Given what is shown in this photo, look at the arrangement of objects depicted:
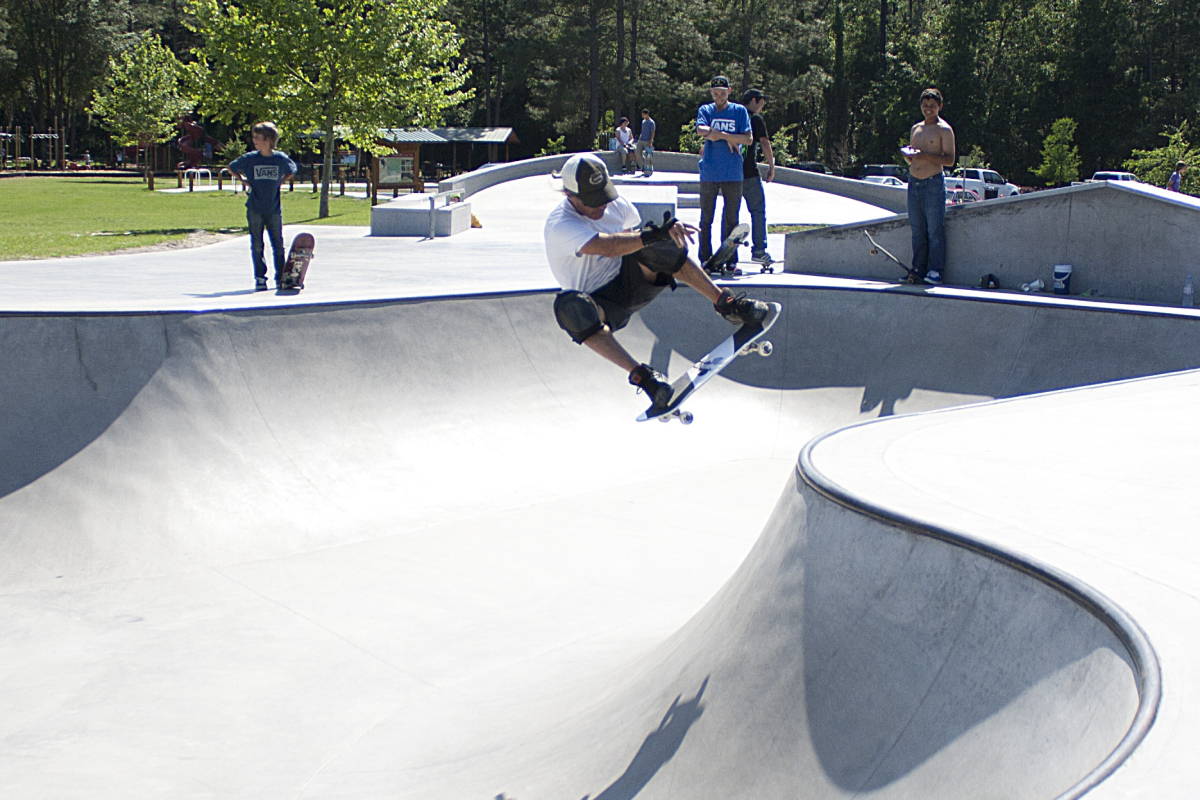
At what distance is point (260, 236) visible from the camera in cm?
1042

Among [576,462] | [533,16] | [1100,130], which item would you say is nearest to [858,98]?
[1100,130]

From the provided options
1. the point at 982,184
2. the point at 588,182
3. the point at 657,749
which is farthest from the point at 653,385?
the point at 982,184

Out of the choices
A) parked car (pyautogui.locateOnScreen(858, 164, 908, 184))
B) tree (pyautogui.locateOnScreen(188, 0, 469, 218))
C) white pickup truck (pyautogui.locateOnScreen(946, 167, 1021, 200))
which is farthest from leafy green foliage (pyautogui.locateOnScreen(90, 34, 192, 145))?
white pickup truck (pyautogui.locateOnScreen(946, 167, 1021, 200))

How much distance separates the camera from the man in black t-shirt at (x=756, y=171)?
10.6 meters

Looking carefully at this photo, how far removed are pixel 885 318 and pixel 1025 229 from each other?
6.72 feet

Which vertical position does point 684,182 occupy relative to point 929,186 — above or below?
above

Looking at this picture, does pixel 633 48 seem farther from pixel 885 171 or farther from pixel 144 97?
pixel 144 97

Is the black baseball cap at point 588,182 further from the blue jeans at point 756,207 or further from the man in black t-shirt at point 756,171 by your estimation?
the blue jeans at point 756,207

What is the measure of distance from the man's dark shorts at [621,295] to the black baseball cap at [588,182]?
39cm

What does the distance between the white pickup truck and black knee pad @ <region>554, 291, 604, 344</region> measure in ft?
121

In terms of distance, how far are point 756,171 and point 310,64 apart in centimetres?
1697

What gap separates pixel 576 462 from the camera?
823 centimetres

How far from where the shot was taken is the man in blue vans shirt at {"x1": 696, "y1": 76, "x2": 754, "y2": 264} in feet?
33.3

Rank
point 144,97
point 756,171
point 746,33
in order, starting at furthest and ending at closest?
point 746,33 → point 144,97 → point 756,171
